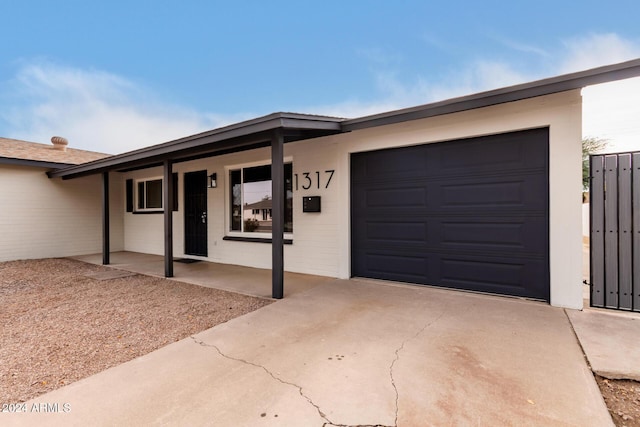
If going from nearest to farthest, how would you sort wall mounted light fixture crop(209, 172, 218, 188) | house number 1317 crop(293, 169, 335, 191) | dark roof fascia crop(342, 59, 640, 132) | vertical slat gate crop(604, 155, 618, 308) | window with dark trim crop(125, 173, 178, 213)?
dark roof fascia crop(342, 59, 640, 132)
vertical slat gate crop(604, 155, 618, 308)
house number 1317 crop(293, 169, 335, 191)
wall mounted light fixture crop(209, 172, 218, 188)
window with dark trim crop(125, 173, 178, 213)

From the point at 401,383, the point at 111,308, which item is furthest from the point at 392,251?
the point at 111,308

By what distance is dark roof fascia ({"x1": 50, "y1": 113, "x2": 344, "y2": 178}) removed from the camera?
3.98 m

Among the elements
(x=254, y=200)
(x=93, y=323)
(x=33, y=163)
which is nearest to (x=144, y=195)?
(x=33, y=163)

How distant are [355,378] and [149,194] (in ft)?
29.7

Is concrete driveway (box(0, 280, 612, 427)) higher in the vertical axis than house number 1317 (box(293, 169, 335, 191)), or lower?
lower

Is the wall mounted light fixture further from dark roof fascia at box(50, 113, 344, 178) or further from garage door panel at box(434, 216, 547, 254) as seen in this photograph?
garage door panel at box(434, 216, 547, 254)

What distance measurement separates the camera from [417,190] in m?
4.65

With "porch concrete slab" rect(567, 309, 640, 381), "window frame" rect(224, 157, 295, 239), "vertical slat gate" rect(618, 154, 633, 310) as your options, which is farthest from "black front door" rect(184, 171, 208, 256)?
"vertical slat gate" rect(618, 154, 633, 310)

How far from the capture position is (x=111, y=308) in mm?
3854

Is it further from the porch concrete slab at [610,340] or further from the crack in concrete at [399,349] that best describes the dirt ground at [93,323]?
the crack in concrete at [399,349]

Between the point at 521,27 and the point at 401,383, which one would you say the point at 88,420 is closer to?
the point at 401,383

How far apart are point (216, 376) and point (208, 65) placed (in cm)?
1310

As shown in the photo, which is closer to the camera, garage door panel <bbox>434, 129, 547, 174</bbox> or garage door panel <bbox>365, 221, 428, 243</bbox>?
garage door panel <bbox>434, 129, 547, 174</bbox>

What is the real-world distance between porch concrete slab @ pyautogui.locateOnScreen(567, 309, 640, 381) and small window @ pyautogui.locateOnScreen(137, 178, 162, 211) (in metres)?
9.45
